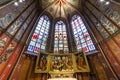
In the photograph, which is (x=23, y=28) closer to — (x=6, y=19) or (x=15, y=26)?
(x=15, y=26)

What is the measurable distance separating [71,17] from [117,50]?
6296 mm

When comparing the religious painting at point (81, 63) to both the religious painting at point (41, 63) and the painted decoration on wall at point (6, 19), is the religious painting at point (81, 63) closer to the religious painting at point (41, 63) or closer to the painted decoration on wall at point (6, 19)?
the religious painting at point (41, 63)

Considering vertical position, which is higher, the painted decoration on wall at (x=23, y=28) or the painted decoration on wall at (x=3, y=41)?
the painted decoration on wall at (x=23, y=28)

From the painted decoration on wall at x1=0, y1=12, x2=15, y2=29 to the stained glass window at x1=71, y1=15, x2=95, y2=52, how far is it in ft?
18.0

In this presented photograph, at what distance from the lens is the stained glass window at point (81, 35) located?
828cm

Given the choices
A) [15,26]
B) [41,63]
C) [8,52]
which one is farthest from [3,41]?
[41,63]

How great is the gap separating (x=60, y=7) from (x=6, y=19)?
6182 mm

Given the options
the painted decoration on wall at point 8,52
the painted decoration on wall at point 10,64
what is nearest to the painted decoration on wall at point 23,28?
the painted decoration on wall at point 8,52

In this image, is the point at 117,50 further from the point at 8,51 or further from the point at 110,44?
the point at 8,51

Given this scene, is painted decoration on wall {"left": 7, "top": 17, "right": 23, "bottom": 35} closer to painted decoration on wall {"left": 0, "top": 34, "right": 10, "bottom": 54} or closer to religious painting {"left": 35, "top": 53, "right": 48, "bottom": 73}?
painted decoration on wall {"left": 0, "top": 34, "right": 10, "bottom": 54}

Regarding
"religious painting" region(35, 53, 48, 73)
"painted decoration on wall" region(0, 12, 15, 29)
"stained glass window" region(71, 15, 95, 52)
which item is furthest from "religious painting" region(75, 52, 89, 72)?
"painted decoration on wall" region(0, 12, 15, 29)

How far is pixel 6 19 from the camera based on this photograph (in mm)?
5977

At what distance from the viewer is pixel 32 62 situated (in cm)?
741

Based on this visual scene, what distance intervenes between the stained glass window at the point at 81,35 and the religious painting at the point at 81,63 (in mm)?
1180
